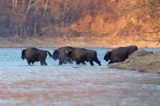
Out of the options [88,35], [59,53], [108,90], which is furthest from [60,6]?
[108,90]

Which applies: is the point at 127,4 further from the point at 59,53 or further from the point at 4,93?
the point at 4,93

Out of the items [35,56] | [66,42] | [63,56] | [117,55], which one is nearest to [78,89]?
[35,56]

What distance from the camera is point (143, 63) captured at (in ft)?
95.5

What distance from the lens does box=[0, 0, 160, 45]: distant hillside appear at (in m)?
69.4

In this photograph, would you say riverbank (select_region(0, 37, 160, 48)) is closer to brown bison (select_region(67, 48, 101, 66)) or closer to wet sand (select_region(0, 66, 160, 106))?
brown bison (select_region(67, 48, 101, 66))

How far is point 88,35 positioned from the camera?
234 feet

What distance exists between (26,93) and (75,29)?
183 ft

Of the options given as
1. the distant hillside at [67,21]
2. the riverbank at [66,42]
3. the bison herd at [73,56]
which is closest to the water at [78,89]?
the bison herd at [73,56]

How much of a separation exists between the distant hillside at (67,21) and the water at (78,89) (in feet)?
138

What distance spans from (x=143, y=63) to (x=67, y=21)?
48.7 meters

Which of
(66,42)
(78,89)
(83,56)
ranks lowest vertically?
(66,42)

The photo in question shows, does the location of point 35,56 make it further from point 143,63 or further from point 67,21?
point 67,21

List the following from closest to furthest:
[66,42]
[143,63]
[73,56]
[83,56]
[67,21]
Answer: [143,63] < [83,56] < [73,56] < [66,42] < [67,21]

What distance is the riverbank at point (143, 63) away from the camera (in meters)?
27.7
